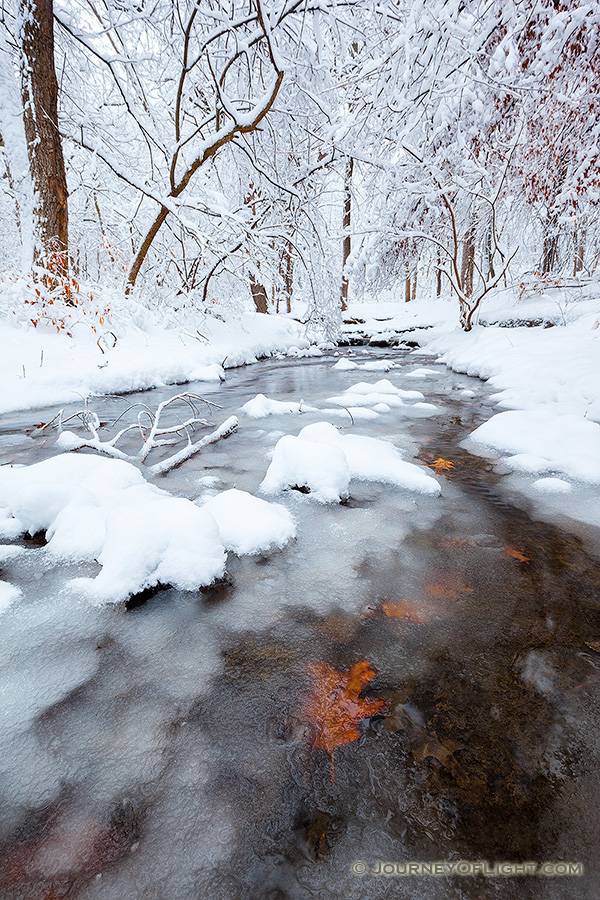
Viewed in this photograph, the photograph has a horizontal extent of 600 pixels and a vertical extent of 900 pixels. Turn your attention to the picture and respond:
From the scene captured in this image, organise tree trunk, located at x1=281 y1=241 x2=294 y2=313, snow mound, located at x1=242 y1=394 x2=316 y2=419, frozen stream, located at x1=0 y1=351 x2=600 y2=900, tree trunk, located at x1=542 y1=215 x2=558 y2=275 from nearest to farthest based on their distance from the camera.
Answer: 1. frozen stream, located at x1=0 y1=351 x2=600 y2=900
2. snow mound, located at x1=242 y1=394 x2=316 y2=419
3. tree trunk, located at x1=281 y1=241 x2=294 y2=313
4. tree trunk, located at x1=542 y1=215 x2=558 y2=275

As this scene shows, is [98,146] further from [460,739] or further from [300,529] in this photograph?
[460,739]

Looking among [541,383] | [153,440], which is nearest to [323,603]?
[153,440]

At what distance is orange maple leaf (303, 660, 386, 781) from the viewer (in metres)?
1.02

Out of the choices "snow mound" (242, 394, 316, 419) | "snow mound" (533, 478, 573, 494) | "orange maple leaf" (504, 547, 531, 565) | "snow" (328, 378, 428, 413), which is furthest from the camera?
"snow" (328, 378, 428, 413)

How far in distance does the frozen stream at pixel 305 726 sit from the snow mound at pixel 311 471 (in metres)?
0.45

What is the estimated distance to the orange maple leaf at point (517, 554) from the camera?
1.74 metres

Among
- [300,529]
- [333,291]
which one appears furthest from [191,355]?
[300,529]

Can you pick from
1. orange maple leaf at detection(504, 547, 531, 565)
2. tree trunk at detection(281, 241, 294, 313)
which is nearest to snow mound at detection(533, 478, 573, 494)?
orange maple leaf at detection(504, 547, 531, 565)

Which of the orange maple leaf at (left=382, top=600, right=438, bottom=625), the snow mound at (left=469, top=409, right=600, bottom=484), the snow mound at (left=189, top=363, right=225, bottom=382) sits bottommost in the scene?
the orange maple leaf at (left=382, top=600, right=438, bottom=625)

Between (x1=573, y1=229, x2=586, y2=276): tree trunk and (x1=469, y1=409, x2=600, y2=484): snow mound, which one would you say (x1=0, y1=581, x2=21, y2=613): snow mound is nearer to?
(x1=469, y1=409, x2=600, y2=484): snow mound

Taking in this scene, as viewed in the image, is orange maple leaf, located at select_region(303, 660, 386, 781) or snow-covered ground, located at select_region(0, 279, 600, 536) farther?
snow-covered ground, located at select_region(0, 279, 600, 536)

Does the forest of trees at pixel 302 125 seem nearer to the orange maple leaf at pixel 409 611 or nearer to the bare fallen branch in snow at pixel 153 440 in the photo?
the bare fallen branch in snow at pixel 153 440

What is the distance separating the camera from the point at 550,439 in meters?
2.89

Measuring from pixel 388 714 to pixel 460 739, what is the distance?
0.59ft
